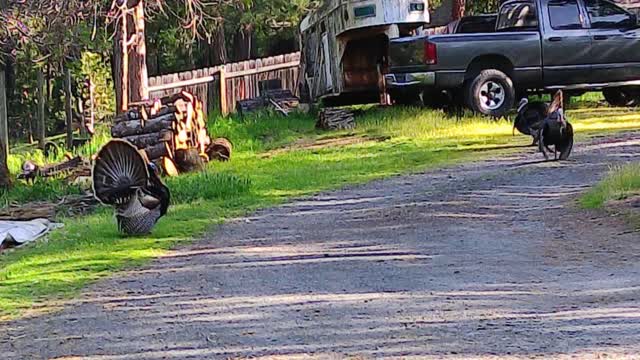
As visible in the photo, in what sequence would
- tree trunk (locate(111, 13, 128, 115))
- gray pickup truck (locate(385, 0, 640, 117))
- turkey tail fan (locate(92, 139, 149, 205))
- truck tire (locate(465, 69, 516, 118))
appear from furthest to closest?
tree trunk (locate(111, 13, 128, 115)) < truck tire (locate(465, 69, 516, 118)) < gray pickup truck (locate(385, 0, 640, 117)) < turkey tail fan (locate(92, 139, 149, 205))

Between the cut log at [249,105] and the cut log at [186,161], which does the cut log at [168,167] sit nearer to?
the cut log at [186,161]

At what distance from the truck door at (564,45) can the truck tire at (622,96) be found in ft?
5.28

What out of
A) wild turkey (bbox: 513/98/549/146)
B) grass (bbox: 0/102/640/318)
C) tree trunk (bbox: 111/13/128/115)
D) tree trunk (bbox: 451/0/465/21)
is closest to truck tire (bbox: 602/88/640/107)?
grass (bbox: 0/102/640/318)

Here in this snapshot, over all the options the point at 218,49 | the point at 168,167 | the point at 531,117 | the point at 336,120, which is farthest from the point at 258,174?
the point at 218,49

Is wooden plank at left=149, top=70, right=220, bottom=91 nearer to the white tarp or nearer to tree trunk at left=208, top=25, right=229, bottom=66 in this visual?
tree trunk at left=208, top=25, right=229, bottom=66

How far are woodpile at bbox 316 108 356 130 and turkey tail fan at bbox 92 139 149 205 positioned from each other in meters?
9.08

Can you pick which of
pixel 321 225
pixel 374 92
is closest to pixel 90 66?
pixel 374 92

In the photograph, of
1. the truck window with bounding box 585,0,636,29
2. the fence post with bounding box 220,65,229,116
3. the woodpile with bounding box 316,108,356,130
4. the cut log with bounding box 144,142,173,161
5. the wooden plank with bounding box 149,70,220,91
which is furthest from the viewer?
the fence post with bounding box 220,65,229,116

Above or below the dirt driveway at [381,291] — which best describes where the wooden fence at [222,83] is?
above

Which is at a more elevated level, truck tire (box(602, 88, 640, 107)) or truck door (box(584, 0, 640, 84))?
truck door (box(584, 0, 640, 84))

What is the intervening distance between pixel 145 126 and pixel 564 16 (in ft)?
24.0

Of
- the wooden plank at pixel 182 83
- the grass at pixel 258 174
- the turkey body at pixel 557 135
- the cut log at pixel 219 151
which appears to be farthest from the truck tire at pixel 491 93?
the wooden plank at pixel 182 83

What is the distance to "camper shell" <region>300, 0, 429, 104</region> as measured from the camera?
17.7 m

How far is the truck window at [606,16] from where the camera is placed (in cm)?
1673
